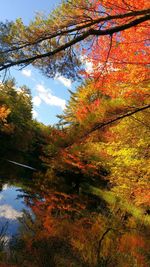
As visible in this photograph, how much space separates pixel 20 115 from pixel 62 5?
2878 centimetres

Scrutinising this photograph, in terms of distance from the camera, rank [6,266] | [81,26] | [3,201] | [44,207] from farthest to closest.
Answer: [3,201] → [44,207] → [81,26] → [6,266]

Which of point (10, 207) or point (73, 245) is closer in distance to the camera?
point (73, 245)

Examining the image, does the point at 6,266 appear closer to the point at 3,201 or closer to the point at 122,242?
the point at 122,242

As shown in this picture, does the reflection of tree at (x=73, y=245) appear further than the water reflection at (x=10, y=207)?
No

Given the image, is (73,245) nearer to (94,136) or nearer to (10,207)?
(94,136)

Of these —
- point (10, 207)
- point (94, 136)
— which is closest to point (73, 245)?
point (94, 136)

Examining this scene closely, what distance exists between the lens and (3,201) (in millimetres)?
16062

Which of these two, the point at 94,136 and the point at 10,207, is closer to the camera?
the point at 94,136

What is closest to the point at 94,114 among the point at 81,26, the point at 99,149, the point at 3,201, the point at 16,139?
the point at 81,26

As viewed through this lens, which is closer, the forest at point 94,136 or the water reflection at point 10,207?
the forest at point 94,136

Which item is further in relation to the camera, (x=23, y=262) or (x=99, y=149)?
(x=99, y=149)

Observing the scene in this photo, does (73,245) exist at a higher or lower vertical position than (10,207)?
lower

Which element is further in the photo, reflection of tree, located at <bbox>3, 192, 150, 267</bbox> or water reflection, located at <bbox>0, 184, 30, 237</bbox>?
water reflection, located at <bbox>0, 184, 30, 237</bbox>

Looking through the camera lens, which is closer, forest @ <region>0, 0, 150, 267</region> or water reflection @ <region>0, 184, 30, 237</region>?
forest @ <region>0, 0, 150, 267</region>
